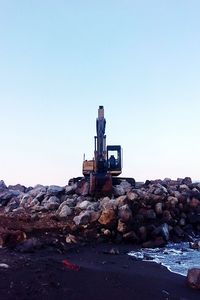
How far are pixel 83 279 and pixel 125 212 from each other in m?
7.06

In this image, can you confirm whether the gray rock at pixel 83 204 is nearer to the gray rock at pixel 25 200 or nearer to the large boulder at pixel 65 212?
the large boulder at pixel 65 212

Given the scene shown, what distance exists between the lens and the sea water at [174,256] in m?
12.6

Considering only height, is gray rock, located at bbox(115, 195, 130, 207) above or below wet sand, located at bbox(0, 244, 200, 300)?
above

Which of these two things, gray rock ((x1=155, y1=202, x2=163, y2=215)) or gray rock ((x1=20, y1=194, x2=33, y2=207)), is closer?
gray rock ((x1=155, y1=202, x2=163, y2=215))

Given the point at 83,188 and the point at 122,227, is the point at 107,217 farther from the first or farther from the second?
the point at 83,188

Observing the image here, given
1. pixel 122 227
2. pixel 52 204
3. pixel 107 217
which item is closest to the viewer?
pixel 122 227

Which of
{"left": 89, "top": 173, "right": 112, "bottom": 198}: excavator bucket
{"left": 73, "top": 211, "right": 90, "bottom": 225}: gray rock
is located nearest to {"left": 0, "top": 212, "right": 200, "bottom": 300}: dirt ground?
{"left": 73, "top": 211, "right": 90, "bottom": 225}: gray rock

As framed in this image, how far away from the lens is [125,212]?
16172 millimetres

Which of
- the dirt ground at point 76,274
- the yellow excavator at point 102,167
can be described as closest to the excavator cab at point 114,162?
the yellow excavator at point 102,167

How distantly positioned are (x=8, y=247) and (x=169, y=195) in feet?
33.2

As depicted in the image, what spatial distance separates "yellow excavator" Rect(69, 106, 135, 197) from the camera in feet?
68.4

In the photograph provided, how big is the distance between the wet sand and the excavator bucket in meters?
8.05

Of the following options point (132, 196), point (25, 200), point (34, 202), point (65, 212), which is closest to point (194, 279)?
point (132, 196)

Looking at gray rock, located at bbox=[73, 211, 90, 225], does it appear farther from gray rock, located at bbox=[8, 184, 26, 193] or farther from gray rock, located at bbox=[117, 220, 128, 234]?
gray rock, located at bbox=[8, 184, 26, 193]
